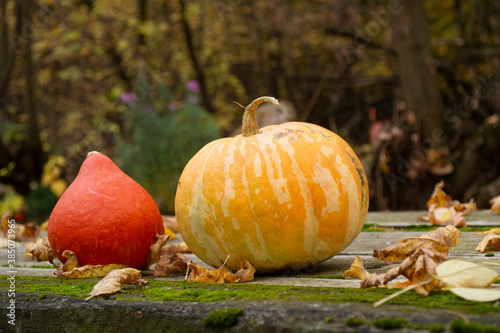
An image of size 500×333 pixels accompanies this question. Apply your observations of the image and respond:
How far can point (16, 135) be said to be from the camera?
9.24 m

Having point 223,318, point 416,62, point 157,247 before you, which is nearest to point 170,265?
point 157,247

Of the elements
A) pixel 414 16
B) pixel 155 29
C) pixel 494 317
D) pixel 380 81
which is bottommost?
pixel 494 317

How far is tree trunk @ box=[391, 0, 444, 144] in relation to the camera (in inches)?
172

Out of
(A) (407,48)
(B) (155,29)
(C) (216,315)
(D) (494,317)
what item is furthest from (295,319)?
(B) (155,29)

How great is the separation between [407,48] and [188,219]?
3.50 m

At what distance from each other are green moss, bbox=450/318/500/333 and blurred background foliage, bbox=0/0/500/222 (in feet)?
10.3

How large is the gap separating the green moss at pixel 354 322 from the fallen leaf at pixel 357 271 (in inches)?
13.8

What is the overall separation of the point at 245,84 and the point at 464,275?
Answer: 895 centimetres

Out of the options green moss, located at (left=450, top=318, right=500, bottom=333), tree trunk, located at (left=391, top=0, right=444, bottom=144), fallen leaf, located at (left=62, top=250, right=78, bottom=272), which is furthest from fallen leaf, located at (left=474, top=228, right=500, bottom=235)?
tree trunk, located at (left=391, top=0, right=444, bottom=144)

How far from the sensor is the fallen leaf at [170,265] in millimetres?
1674

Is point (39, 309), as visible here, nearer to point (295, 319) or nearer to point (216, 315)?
point (216, 315)

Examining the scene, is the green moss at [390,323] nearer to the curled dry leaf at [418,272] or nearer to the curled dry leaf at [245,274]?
the curled dry leaf at [418,272]

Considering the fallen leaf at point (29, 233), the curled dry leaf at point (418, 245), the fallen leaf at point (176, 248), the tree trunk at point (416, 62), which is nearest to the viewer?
the curled dry leaf at point (418, 245)

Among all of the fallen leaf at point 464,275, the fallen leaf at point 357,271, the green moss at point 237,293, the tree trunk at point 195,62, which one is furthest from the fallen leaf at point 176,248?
the tree trunk at point 195,62
